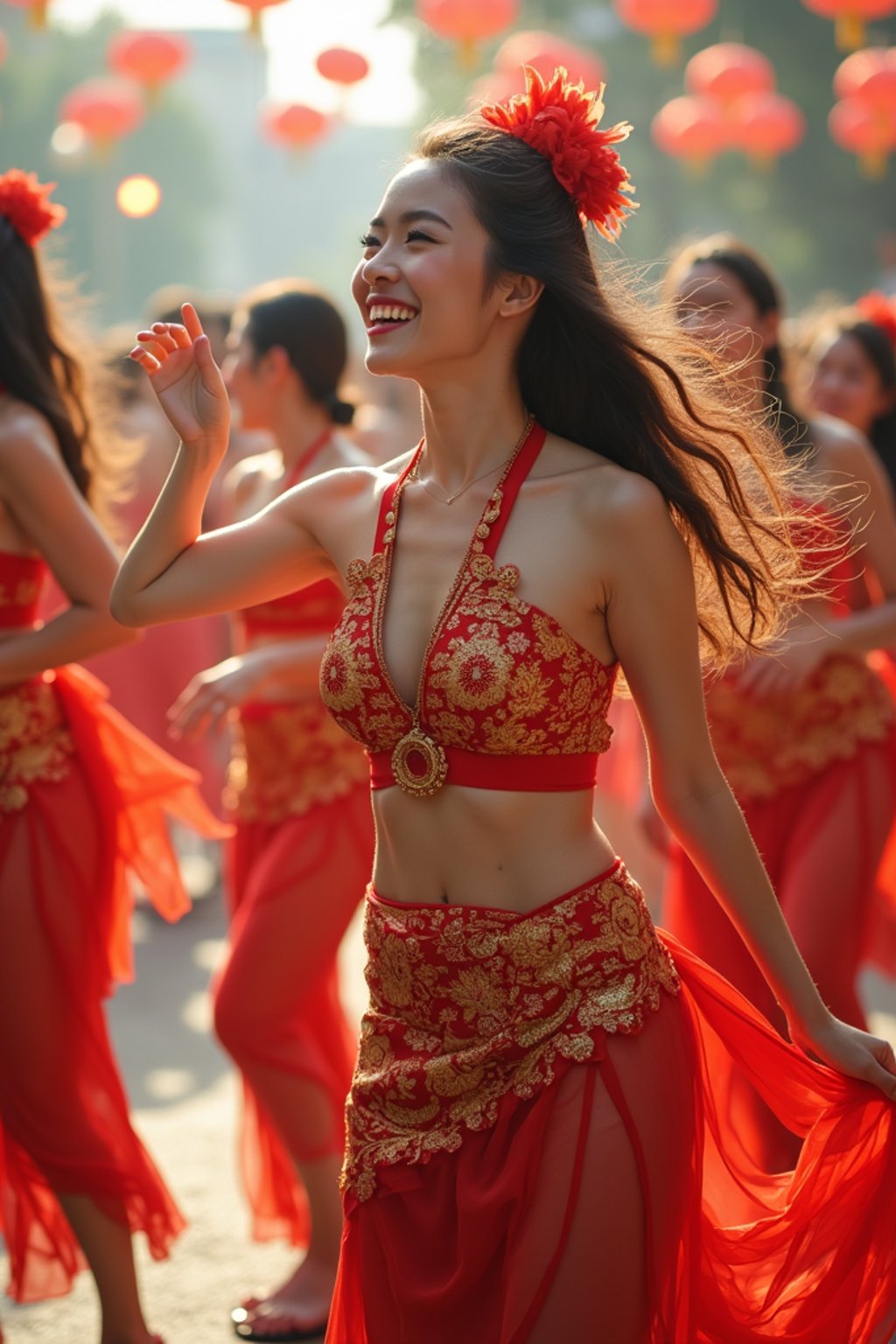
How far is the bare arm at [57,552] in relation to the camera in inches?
139

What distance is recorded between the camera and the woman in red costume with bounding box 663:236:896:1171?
157 inches

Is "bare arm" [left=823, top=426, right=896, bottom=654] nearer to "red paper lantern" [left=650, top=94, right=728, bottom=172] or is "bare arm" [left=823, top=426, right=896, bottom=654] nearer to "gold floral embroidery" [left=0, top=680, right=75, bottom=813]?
"gold floral embroidery" [left=0, top=680, right=75, bottom=813]

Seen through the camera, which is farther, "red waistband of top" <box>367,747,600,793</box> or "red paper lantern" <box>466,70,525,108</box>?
"red paper lantern" <box>466,70,525,108</box>

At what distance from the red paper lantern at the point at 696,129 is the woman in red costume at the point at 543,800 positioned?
626 inches

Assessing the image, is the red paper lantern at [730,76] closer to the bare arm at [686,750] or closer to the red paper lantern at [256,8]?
the red paper lantern at [256,8]

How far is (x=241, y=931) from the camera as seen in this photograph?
4.07m

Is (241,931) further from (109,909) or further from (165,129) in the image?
(165,129)

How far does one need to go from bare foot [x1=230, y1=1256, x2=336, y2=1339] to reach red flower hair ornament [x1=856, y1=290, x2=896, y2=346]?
3600 millimetres

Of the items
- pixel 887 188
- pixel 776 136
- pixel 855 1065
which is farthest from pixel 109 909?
pixel 887 188

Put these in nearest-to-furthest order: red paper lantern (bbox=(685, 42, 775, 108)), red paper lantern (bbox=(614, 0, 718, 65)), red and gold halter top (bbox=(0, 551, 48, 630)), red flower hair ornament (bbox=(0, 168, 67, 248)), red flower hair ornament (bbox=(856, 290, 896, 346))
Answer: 1. red and gold halter top (bbox=(0, 551, 48, 630))
2. red flower hair ornament (bbox=(0, 168, 67, 248))
3. red flower hair ornament (bbox=(856, 290, 896, 346))
4. red paper lantern (bbox=(614, 0, 718, 65))
5. red paper lantern (bbox=(685, 42, 775, 108))

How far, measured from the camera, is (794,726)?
423 cm

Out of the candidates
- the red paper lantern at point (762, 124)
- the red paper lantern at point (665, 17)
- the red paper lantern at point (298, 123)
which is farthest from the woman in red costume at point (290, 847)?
the red paper lantern at point (762, 124)

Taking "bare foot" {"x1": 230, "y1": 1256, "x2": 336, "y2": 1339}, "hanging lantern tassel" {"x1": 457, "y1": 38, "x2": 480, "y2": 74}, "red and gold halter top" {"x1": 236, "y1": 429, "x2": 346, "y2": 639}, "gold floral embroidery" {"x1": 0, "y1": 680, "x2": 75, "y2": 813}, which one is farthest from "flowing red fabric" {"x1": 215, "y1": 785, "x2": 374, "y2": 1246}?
"hanging lantern tassel" {"x1": 457, "y1": 38, "x2": 480, "y2": 74}

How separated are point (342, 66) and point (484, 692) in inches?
545
